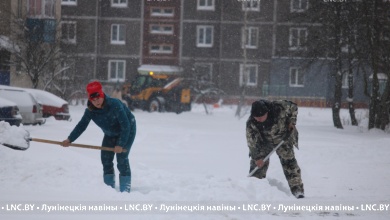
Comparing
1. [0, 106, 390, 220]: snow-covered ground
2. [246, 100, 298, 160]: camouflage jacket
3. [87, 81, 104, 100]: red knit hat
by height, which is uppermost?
[87, 81, 104, 100]: red knit hat

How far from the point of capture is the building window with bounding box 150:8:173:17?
37.5m

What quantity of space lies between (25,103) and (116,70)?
23.8 metres

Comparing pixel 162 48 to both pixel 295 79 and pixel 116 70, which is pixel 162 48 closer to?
pixel 116 70

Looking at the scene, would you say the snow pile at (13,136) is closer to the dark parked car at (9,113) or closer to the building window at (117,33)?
the dark parked car at (9,113)

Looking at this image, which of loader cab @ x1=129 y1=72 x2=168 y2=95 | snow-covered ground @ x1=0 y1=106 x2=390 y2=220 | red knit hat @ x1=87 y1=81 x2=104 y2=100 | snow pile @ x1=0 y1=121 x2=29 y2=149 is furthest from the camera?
loader cab @ x1=129 y1=72 x2=168 y2=95

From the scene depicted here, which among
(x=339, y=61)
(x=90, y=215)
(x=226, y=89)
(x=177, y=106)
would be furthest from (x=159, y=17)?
(x=90, y=215)

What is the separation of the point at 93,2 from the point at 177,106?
45.4 ft

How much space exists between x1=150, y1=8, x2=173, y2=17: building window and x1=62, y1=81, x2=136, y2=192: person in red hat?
31.3 meters

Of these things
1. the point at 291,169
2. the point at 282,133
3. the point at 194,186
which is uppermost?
the point at 282,133

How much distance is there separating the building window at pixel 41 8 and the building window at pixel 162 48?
1304cm

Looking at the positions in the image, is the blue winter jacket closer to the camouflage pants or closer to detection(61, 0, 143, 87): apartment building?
the camouflage pants

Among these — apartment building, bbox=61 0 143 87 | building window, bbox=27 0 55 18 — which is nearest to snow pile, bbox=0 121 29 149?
building window, bbox=27 0 55 18

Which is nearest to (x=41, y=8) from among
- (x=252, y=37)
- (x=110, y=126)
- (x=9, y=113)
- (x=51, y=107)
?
(x=51, y=107)

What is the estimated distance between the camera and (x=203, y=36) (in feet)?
123
